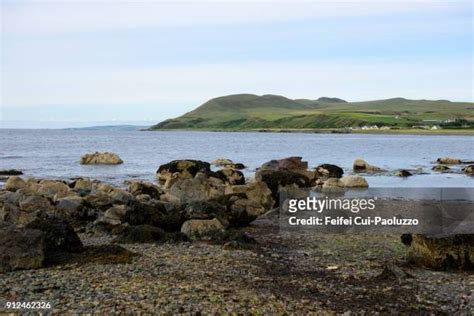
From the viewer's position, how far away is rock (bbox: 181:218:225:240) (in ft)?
57.7

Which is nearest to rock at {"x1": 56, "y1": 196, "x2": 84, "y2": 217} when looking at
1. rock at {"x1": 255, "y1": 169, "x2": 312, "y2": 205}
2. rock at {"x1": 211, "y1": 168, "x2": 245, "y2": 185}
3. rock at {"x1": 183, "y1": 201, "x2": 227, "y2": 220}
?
rock at {"x1": 183, "y1": 201, "x2": 227, "y2": 220}

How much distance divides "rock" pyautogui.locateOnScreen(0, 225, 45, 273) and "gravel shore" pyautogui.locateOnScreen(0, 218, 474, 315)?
372mm

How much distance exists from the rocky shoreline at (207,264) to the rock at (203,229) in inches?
1.2

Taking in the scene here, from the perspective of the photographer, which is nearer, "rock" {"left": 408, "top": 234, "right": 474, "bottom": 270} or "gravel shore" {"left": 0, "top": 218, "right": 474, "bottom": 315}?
"gravel shore" {"left": 0, "top": 218, "right": 474, "bottom": 315}

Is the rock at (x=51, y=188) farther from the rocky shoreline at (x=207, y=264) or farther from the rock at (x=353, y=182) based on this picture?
the rock at (x=353, y=182)

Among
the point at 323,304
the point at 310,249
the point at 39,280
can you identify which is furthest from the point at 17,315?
the point at 310,249

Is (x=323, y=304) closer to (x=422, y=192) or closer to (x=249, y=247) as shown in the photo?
(x=249, y=247)

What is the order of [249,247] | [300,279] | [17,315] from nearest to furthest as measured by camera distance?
[17,315] < [300,279] < [249,247]

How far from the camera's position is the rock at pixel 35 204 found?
21.8 meters

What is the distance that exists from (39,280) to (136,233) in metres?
5.68

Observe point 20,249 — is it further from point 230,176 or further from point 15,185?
point 230,176

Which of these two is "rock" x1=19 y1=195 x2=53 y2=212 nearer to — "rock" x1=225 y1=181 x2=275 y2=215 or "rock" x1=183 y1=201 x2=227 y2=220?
"rock" x1=183 y1=201 x2=227 y2=220

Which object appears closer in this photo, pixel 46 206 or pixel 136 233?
pixel 136 233

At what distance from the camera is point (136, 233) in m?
17.4
